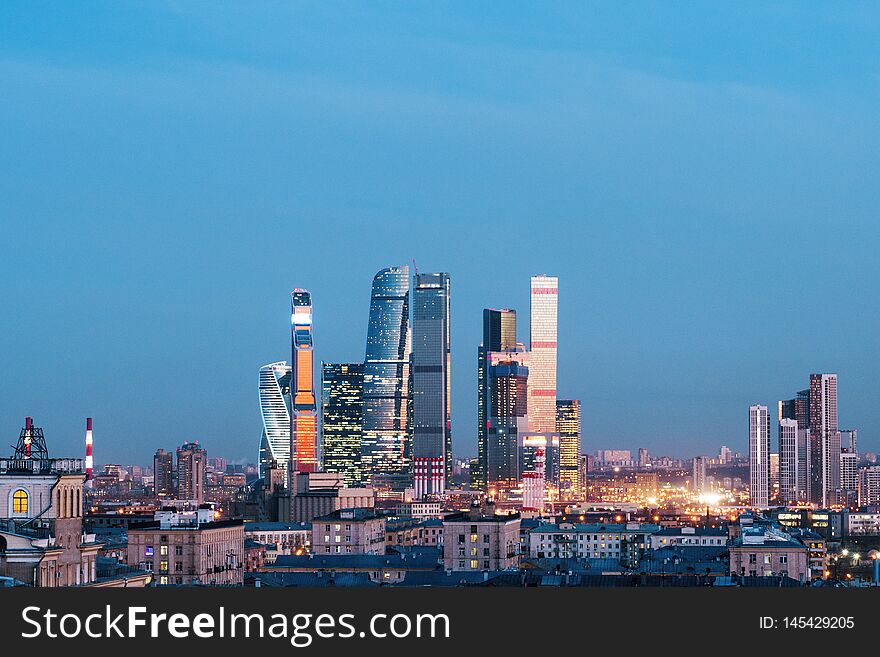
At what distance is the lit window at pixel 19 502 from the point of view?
38.8 metres

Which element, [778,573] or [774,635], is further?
[778,573]

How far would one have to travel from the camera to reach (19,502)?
128ft

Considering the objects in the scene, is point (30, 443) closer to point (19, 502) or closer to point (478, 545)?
point (19, 502)

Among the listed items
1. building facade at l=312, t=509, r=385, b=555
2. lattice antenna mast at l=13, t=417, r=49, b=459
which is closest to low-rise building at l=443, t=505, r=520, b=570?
building facade at l=312, t=509, r=385, b=555

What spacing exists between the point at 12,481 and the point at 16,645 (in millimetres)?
23274

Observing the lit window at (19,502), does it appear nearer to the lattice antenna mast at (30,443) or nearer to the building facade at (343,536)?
the lattice antenna mast at (30,443)

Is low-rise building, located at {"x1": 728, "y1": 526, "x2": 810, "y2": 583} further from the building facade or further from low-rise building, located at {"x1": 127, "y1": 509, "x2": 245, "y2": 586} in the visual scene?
the building facade

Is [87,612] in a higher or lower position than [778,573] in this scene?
higher

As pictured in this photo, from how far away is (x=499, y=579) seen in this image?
60375mm

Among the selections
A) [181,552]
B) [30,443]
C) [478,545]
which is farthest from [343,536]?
[30,443]

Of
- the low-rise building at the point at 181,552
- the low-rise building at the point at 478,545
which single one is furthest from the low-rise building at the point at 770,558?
the low-rise building at the point at 181,552

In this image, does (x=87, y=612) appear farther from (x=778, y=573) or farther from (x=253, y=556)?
(x=253, y=556)

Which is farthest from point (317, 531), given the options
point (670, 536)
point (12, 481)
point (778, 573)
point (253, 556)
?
point (12, 481)

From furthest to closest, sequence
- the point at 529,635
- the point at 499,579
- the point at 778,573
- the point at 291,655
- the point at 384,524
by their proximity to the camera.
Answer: the point at 384,524
the point at 778,573
the point at 499,579
the point at 529,635
the point at 291,655
